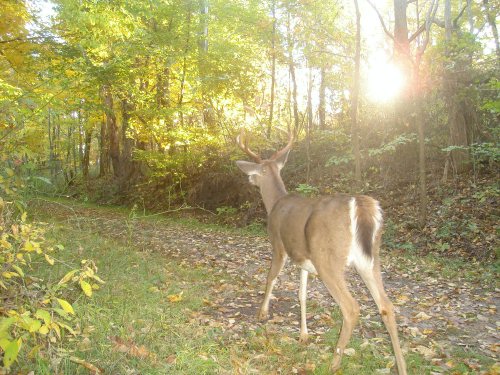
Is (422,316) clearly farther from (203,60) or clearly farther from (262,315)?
(203,60)

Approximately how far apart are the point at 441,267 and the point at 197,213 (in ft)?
31.4

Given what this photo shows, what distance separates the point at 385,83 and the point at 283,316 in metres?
10.6

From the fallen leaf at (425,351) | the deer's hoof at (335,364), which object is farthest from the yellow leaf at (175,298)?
the fallen leaf at (425,351)

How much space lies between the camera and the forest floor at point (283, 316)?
428 cm

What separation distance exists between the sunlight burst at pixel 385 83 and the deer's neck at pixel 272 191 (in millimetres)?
8423

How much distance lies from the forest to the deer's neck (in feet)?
2.92

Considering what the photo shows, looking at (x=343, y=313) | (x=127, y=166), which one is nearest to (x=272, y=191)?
(x=343, y=313)

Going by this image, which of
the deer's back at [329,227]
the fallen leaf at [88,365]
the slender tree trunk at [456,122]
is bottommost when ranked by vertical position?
the fallen leaf at [88,365]

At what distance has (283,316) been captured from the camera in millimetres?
5875

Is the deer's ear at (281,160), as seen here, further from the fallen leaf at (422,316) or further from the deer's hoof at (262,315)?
the fallen leaf at (422,316)

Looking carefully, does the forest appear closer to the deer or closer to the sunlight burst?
the sunlight burst

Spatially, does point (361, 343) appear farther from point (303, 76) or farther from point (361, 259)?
point (303, 76)

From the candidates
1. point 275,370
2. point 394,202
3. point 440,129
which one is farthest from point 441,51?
point 275,370

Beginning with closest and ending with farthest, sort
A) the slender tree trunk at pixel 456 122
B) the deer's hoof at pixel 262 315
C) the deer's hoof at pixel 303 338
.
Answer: the deer's hoof at pixel 303 338, the deer's hoof at pixel 262 315, the slender tree trunk at pixel 456 122
